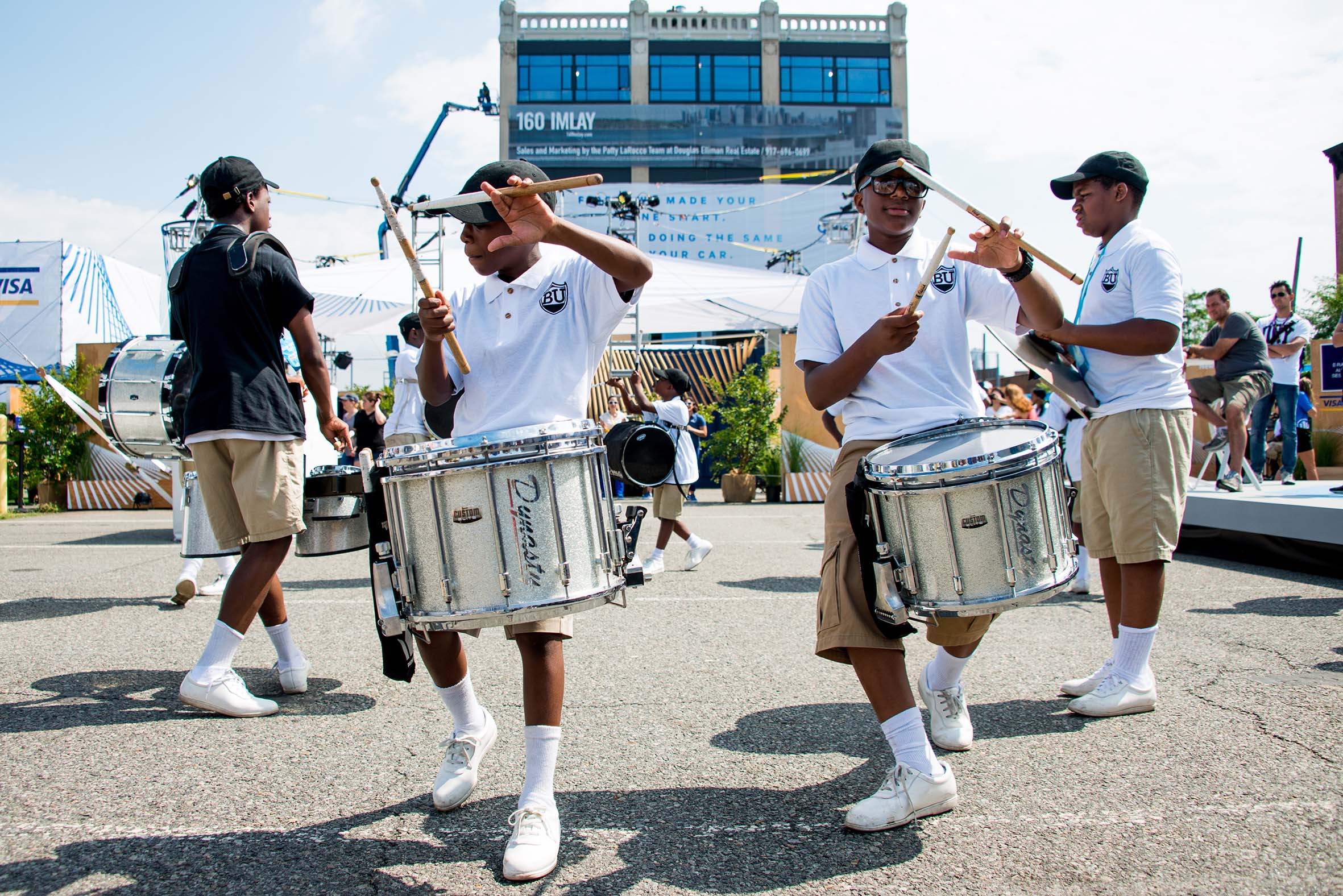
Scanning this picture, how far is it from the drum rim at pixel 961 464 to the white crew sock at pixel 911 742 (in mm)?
663

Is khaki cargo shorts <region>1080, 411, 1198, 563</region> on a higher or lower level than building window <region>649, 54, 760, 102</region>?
lower

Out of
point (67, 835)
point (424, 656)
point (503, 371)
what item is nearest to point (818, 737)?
point (424, 656)

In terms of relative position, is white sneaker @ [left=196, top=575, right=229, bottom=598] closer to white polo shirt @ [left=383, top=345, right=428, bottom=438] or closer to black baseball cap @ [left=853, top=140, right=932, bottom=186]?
white polo shirt @ [left=383, top=345, right=428, bottom=438]

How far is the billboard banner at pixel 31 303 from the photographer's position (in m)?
25.5

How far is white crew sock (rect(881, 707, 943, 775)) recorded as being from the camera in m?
2.60

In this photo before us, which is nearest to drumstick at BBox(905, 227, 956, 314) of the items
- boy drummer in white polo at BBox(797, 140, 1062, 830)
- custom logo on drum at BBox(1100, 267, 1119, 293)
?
boy drummer in white polo at BBox(797, 140, 1062, 830)

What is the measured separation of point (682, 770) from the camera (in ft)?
10.1

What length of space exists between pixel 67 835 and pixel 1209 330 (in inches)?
381

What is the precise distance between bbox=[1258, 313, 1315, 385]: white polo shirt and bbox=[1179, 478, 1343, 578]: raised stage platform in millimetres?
1437

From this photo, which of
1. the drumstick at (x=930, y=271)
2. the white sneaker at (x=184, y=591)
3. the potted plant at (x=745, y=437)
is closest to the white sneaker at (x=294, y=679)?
the white sneaker at (x=184, y=591)

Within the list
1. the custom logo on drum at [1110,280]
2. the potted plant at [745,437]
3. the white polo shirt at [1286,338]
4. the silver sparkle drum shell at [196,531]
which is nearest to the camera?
the custom logo on drum at [1110,280]

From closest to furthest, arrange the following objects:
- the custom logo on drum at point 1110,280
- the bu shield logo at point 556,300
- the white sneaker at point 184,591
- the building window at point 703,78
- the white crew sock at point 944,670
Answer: the bu shield logo at point 556,300
the white crew sock at point 944,670
the custom logo on drum at point 1110,280
the white sneaker at point 184,591
the building window at point 703,78

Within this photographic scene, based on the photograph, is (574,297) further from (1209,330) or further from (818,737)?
(1209,330)

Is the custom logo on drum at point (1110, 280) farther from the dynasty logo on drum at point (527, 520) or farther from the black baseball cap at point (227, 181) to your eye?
the black baseball cap at point (227, 181)
